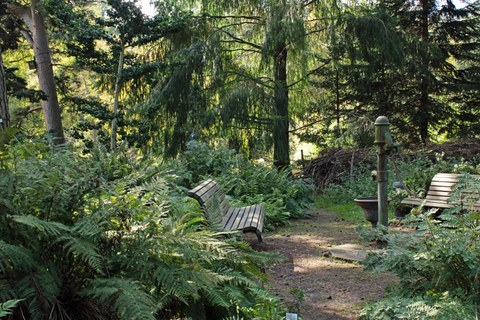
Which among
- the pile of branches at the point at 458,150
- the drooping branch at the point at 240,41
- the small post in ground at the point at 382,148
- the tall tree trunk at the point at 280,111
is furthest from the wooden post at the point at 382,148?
the drooping branch at the point at 240,41

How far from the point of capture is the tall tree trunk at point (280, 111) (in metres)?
12.9

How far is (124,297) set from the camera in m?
1.92

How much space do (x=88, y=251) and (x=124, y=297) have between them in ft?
0.78

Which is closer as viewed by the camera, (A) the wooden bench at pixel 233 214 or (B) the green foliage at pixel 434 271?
(B) the green foliage at pixel 434 271

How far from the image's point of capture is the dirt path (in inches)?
163

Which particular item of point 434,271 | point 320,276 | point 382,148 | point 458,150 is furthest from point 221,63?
point 434,271

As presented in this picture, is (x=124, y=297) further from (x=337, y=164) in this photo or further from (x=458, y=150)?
(x=458, y=150)

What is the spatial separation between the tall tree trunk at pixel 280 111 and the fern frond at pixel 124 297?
1052 cm

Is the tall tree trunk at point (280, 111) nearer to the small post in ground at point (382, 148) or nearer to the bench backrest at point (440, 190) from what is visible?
the bench backrest at point (440, 190)

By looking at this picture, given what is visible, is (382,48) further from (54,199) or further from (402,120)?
(54,199)

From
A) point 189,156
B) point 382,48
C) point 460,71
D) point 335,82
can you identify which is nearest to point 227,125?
point 189,156

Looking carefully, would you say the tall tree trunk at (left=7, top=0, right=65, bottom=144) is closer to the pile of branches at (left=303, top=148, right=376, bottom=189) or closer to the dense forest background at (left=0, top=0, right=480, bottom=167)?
the dense forest background at (left=0, top=0, right=480, bottom=167)

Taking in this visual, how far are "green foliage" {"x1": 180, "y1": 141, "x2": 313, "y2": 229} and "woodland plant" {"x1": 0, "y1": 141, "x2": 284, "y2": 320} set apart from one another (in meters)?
6.29

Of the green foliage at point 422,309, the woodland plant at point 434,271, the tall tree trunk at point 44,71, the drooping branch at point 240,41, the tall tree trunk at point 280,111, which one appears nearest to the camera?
the green foliage at point 422,309
